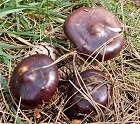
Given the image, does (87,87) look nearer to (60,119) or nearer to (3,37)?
(60,119)

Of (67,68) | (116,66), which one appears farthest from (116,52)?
(67,68)

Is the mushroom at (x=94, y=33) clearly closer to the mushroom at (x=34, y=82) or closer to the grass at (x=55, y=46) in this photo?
the grass at (x=55, y=46)

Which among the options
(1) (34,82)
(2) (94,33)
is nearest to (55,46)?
(2) (94,33)

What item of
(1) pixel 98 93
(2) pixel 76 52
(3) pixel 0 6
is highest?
(3) pixel 0 6

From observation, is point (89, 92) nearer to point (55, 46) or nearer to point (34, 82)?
point (34, 82)

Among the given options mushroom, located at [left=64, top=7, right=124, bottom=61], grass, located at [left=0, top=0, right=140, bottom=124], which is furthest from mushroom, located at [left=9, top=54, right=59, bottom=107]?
mushroom, located at [left=64, top=7, right=124, bottom=61]

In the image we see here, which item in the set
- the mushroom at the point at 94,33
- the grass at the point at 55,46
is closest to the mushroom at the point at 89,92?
the grass at the point at 55,46

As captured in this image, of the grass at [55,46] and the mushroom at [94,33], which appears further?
the mushroom at [94,33]
